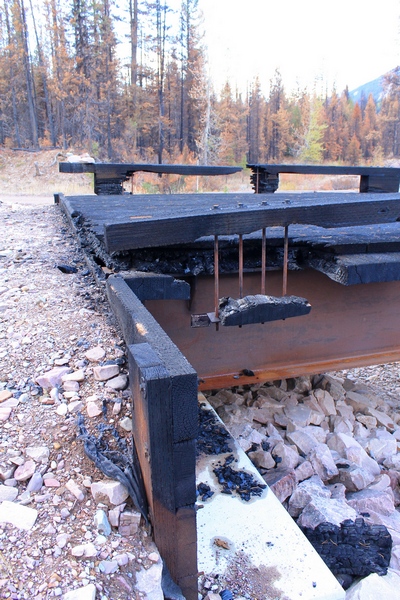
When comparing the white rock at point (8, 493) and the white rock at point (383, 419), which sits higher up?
the white rock at point (8, 493)

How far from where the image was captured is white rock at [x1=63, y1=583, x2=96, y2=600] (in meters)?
1.16

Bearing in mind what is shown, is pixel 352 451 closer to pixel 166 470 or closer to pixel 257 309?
pixel 257 309

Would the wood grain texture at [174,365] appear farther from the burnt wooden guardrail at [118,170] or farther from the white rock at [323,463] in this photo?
the burnt wooden guardrail at [118,170]

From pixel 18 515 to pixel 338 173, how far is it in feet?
22.4

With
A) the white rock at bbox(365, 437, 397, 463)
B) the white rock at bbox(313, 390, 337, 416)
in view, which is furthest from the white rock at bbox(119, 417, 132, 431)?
the white rock at bbox(313, 390, 337, 416)

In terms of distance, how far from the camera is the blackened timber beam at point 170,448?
1.27 m

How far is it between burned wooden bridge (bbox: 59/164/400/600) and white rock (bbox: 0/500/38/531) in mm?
360

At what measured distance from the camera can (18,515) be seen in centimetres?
140

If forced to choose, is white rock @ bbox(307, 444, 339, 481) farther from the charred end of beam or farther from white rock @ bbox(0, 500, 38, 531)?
white rock @ bbox(0, 500, 38, 531)

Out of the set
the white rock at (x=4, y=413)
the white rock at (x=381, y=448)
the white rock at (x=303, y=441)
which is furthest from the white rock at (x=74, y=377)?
the white rock at (x=381, y=448)

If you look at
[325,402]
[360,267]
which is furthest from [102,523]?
[325,402]

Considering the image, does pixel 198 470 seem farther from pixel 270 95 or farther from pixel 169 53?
pixel 270 95

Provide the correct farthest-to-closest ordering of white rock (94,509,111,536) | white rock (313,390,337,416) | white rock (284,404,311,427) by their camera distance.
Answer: white rock (313,390,337,416) < white rock (284,404,311,427) < white rock (94,509,111,536)

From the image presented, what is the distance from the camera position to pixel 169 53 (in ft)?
133
